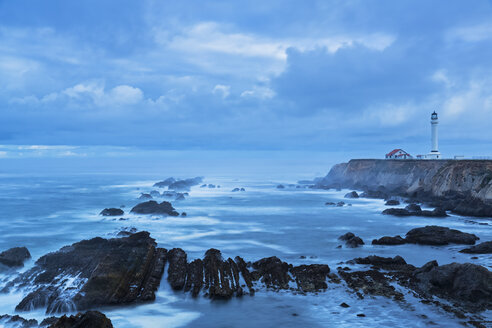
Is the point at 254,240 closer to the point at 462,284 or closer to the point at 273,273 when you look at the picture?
the point at 273,273

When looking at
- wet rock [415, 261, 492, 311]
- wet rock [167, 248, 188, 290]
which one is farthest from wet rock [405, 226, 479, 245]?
wet rock [167, 248, 188, 290]

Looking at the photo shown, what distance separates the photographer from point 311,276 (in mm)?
14367

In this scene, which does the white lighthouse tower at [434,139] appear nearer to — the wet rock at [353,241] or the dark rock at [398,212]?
the dark rock at [398,212]

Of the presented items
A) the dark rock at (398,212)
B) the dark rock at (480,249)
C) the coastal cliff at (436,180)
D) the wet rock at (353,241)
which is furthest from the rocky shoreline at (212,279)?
the coastal cliff at (436,180)

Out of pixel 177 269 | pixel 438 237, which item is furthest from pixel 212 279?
pixel 438 237

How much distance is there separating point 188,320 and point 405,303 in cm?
712

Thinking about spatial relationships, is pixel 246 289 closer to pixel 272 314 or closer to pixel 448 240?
pixel 272 314

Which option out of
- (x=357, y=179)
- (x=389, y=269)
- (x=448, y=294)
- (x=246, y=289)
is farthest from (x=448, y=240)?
(x=357, y=179)

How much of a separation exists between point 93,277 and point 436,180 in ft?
127

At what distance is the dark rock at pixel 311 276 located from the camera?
43.7 ft

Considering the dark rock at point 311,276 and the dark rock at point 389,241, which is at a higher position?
the dark rock at point 389,241

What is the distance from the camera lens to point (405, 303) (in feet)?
38.6

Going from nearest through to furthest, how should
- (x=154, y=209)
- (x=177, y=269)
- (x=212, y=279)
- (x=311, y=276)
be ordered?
(x=212, y=279) < (x=311, y=276) < (x=177, y=269) < (x=154, y=209)

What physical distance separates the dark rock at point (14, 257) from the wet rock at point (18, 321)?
597 cm
